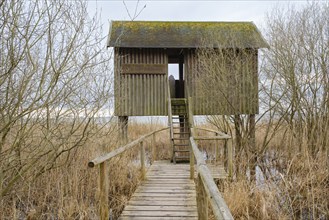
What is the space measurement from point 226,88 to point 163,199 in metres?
6.78

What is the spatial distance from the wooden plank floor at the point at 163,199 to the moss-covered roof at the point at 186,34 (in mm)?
6451

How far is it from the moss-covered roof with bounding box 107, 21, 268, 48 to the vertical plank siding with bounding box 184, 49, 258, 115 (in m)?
0.55

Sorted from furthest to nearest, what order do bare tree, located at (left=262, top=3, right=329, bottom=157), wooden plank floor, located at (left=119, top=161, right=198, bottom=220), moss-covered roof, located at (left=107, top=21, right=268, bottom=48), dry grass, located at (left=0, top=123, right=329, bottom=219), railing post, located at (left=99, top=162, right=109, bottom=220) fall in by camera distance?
moss-covered roof, located at (left=107, top=21, right=268, bottom=48) → bare tree, located at (left=262, top=3, right=329, bottom=157) → dry grass, located at (left=0, top=123, right=329, bottom=219) → wooden plank floor, located at (left=119, top=161, right=198, bottom=220) → railing post, located at (left=99, top=162, right=109, bottom=220)

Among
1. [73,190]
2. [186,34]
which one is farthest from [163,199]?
[186,34]

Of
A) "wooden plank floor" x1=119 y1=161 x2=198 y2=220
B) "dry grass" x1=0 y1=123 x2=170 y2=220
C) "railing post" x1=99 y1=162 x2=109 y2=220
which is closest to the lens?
"railing post" x1=99 y1=162 x2=109 y2=220

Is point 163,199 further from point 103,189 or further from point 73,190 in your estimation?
point 73,190

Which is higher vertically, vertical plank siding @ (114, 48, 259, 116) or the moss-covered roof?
the moss-covered roof

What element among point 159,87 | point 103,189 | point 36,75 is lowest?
point 103,189

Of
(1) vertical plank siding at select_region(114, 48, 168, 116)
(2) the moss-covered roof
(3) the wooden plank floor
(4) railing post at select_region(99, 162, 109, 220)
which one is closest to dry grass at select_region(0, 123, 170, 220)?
(3) the wooden plank floor

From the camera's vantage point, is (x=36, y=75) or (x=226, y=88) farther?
(x=226, y=88)

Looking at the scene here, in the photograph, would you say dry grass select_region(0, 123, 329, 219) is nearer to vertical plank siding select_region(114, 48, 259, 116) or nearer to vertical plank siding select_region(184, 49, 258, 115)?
vertical plank siding select_region(184, 49, 258, 115)

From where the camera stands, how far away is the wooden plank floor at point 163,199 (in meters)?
4.54

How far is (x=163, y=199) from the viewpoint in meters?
5.32

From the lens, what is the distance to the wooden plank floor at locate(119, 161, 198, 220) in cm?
454
